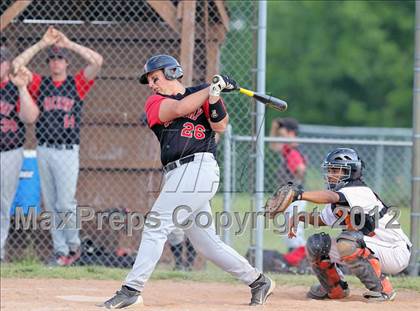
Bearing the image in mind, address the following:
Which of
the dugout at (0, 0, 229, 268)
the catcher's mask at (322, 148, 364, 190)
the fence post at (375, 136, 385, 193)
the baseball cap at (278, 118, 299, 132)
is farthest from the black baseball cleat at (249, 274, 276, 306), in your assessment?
the fence post at (375, 136, 385, 193)

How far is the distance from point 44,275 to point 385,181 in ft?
29.0

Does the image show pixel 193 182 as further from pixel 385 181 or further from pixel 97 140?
pixel 385 181

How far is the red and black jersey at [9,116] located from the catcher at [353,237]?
11.6 feet

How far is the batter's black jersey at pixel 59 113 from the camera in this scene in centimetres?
971

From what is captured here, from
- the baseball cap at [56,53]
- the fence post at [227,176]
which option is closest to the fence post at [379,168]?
the fence post at [227,176]

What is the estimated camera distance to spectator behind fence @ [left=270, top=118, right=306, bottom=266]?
10.5m

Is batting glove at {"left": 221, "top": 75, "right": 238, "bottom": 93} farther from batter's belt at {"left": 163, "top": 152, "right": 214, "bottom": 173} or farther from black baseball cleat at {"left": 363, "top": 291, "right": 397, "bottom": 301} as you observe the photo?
black baseball cleat at {"left": 363, "top": 291, "right": 397, "bottom": 301}

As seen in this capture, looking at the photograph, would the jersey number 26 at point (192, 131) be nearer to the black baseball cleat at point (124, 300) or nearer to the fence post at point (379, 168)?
the black baseball cleat at point (124, 300)

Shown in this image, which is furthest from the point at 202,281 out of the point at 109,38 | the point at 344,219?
the point at 109,38

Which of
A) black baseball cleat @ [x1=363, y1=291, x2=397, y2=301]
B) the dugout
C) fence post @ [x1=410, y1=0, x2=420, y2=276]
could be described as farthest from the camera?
the dugout

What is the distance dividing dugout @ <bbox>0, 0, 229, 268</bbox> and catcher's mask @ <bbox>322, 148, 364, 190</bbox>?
3386mm

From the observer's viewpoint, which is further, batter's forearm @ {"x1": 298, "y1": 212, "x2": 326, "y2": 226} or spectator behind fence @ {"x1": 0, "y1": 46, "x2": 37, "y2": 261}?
spectator behind fence @ {"x1": 0, "y1": 46, "x2": 37, "y2": 261}

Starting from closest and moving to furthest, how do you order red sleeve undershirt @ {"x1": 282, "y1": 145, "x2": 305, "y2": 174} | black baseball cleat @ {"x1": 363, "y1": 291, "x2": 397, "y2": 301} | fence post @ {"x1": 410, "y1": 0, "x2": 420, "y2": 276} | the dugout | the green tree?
black baseball cleat @ {"x1": 363, "y1": 291, "x2": 397, "y2": 301} → fence post @ {"x1": 410, "y1": 0, "x2": 420, "y2": 276} → the dugout → red sleeve undershirt @ {"x1": 282, "y1": 145, "x2": 305, "y2": 174} → the green tree

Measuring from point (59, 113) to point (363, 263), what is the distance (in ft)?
12.4
